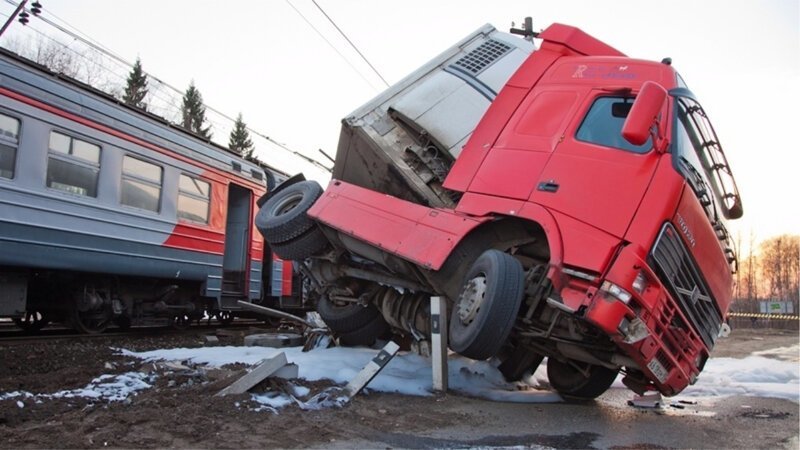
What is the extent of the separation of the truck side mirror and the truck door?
0.27 m

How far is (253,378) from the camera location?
14.3ft

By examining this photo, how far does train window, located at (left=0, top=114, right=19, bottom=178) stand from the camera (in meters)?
6.39

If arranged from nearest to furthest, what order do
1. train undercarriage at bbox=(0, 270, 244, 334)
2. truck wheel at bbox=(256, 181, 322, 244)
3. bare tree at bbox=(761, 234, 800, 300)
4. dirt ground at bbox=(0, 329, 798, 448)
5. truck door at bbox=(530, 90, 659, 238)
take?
dirt ground at bbox=(0, 329, 798, 448), truck door at bbox=(530, 90, 659, 238), truck wheel at bbox=(256, 181, 322, 244), train undercarriage at bbox=(0, 270, 244, 334), bare tree at bbox=(761, 234, 800, 300)

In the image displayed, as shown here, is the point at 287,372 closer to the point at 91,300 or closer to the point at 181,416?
the point at 181,416

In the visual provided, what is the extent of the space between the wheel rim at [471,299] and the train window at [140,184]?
550 cm

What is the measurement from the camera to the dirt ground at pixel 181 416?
3.25 m

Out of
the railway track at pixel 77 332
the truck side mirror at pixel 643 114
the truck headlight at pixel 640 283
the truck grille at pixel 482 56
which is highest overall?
the truck grille at pixel 482 56

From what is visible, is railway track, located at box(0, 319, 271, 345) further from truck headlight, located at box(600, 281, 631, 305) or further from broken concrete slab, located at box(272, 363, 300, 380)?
truck headlight, located at box(600, 281, 631, 305)

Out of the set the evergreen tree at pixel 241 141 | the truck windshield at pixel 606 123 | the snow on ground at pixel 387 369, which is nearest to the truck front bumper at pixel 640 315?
the truck windshield at pixel 606 123

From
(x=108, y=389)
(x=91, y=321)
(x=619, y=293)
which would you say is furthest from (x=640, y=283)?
(x=91, y=321)

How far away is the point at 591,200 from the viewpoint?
13.7 ft

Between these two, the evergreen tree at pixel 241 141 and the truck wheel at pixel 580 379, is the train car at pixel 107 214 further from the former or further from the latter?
the evergreen tree at pixel 241 141

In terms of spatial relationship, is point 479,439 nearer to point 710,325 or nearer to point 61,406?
point 710,325

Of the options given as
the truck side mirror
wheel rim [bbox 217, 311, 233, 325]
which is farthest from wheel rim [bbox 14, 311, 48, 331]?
the truck side mirror
